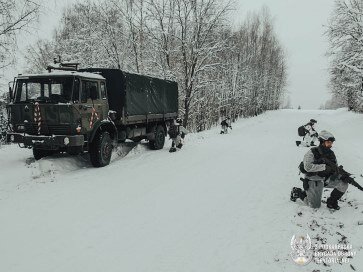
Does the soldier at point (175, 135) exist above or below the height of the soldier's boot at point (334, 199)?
above

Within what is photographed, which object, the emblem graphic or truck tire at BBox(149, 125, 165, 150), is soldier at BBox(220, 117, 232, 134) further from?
the emblem graphic

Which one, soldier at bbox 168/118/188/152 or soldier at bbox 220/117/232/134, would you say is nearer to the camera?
soldier at bbox 168/118/188/152

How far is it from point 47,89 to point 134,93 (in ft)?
11.0

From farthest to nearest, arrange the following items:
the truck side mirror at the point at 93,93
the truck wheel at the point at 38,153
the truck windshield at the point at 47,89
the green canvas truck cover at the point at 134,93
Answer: the green canvas truck cover at the point at 134,93
the truck wheel at the point at 38,153
the truck side mirror at the point at 93,93
the truck windshield at the point at 47,89

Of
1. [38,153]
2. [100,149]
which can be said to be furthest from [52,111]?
[38,153]

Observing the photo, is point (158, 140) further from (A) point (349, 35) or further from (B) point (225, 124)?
(A) point (349, 35)

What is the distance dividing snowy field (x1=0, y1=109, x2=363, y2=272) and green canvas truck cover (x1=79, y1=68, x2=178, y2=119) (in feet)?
7.72

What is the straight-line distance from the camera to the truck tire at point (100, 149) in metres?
10.6

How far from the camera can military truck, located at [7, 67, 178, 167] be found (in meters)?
9.70

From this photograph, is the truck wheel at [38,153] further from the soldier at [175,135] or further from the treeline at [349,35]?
→ the treeline at [349,35]

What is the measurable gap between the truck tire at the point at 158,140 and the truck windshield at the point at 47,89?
5364 millimetres

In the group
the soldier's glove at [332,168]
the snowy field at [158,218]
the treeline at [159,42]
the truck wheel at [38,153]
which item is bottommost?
the snowy field at [158,218]

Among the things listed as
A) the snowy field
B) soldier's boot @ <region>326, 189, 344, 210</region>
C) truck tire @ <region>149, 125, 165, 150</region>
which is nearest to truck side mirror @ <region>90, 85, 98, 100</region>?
the snowy field

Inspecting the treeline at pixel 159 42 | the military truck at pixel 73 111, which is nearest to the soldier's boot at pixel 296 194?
the military truck at pixel 73 111
